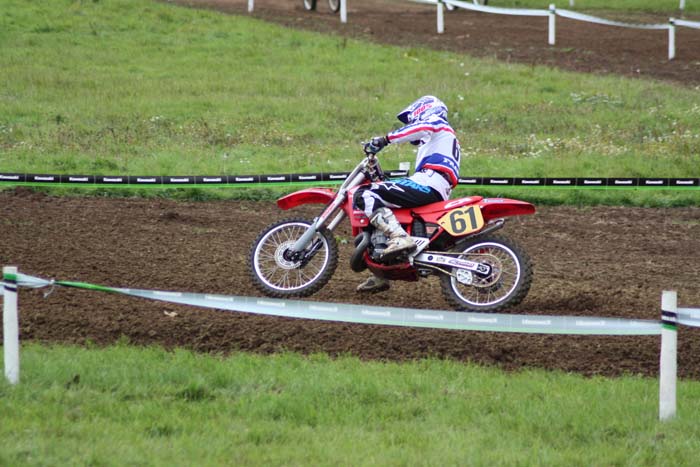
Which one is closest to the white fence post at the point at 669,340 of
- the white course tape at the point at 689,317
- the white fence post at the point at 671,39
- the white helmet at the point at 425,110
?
the white course tape at the point at 689,317

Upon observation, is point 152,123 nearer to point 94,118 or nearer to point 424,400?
point 94,118

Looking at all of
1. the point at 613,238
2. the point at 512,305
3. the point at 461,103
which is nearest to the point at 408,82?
the point at 461,103

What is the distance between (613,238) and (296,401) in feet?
23.3

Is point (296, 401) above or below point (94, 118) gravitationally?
below

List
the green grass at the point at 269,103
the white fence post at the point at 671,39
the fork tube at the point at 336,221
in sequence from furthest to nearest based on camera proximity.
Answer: the white fence post at the point at 671,39, the green grass at the point at 269,103, the fork tube at the point at 336,221

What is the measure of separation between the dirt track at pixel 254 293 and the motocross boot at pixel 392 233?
671 mm

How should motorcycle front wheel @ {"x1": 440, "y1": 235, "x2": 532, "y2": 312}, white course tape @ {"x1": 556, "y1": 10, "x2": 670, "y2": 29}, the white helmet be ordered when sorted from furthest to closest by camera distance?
white course tape @ {"x1": 556, "y1": 10, "x2": 670, "y2": 29} → the white helmet → motorcycle front wheel @ {"x1": 440, "y1": 235, "x2": 532, "y2": 312}

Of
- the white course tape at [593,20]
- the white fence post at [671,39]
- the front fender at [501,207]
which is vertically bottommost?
the front fender at [501,207]

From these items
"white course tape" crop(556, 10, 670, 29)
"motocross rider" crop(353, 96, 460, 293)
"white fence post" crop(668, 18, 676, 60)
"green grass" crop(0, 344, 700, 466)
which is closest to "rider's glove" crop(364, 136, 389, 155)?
"motocross rider" crop(353, 96, 460, 293)

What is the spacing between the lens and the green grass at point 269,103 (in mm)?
17312

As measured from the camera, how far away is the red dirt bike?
9188 mm

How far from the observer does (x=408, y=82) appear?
23531 mm

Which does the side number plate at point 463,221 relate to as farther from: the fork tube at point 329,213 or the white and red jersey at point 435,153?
the fork tube at point 329,213

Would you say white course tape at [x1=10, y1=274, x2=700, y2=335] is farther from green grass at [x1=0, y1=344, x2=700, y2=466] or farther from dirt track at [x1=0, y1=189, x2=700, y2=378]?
dirt track at [x1=0, y1=189, x2=700, y2=378]
